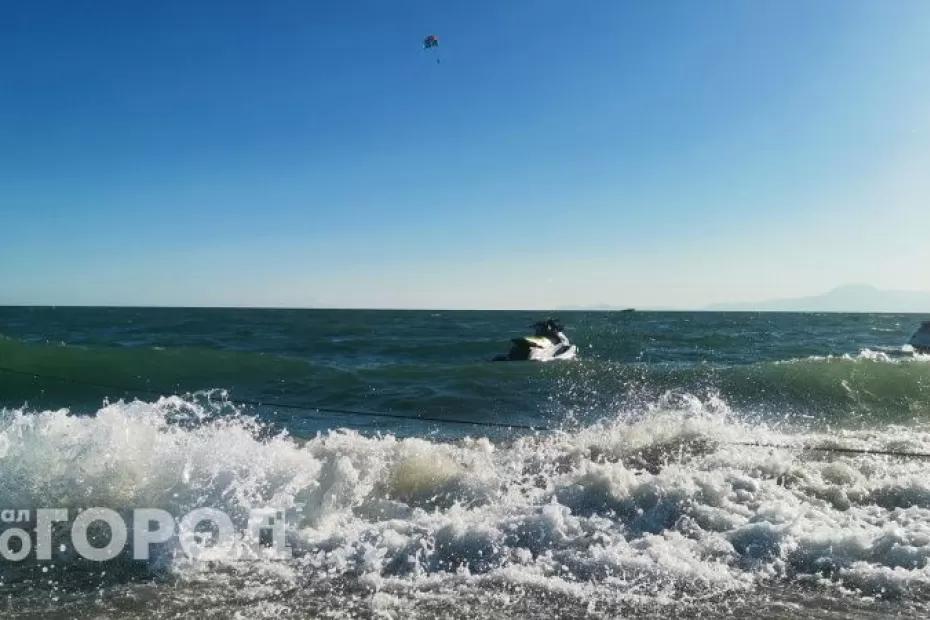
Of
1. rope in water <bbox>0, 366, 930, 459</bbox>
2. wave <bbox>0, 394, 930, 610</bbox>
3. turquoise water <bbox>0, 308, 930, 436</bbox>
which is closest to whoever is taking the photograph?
wave <bbox>0, 394, 930, 610</bbox>

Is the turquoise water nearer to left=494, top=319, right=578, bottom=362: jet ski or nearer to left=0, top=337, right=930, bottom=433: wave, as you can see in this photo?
left=0, top=337, right=930, bottom=433: wave

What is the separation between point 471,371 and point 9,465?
1361 centimetres

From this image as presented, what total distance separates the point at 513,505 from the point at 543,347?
17161mm

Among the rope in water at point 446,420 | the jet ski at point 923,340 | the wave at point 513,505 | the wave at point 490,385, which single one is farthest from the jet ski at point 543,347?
the jet ski at point 923,340

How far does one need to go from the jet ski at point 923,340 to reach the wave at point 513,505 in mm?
30039

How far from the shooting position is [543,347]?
23266 millimetres

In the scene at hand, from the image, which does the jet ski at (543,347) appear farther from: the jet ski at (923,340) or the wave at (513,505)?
the jet ski at (923,340)

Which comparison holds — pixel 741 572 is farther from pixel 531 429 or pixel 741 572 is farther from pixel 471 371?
pixel 471 371

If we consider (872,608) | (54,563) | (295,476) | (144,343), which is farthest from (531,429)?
(144,343)

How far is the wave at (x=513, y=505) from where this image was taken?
485 centimetres

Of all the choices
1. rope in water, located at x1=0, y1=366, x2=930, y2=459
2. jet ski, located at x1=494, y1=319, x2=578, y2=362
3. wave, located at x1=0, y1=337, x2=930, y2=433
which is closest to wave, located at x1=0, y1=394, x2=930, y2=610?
rope in water, located at x1=0, y1=366, x2=930, y2=459

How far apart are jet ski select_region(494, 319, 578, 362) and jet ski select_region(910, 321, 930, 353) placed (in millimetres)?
20931

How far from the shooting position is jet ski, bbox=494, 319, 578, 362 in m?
22.5

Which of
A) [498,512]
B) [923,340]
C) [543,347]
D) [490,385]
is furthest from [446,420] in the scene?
[923,340]
